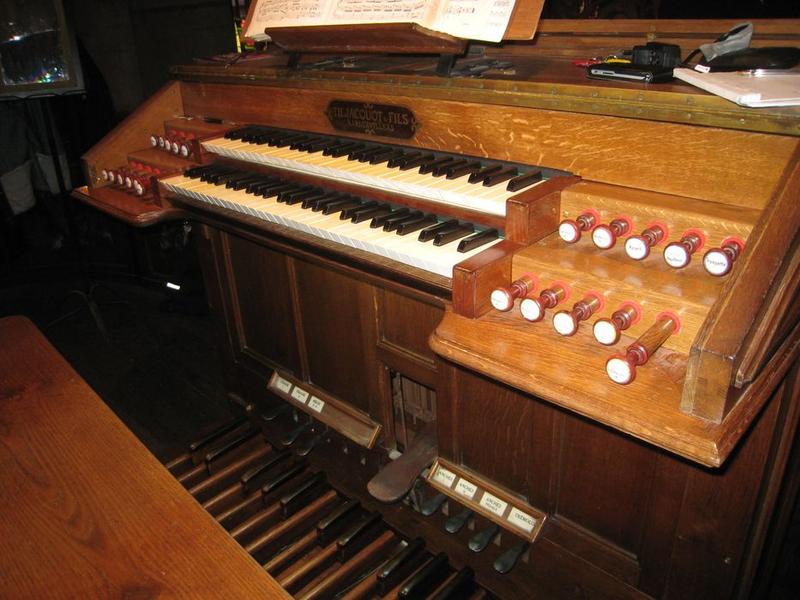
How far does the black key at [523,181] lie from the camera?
1506 mm

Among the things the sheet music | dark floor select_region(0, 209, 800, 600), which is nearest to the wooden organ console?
the sheet music

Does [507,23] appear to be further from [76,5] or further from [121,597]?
[76,5]

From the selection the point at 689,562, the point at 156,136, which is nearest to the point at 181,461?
the point at 156,136

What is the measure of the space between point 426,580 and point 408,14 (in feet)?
5.56

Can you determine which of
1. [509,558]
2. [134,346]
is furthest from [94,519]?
[134,346]

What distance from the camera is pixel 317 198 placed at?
6.37 ft

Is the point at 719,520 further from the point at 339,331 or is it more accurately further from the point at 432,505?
the point at 339,331

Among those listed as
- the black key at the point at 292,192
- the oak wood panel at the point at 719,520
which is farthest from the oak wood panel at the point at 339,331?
the oak wood panel at the point at 719,520

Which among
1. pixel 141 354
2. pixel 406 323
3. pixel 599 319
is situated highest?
pixel 599 319

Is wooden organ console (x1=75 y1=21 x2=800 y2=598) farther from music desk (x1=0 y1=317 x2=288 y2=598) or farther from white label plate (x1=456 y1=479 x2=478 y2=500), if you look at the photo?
music desk (x1=0 y1=317 x2=288 y2=598)

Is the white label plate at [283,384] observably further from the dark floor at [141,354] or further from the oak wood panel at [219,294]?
the dark floor at [141,354]

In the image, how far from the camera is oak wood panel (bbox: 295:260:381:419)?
2.26 m

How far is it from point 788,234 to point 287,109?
171 cm

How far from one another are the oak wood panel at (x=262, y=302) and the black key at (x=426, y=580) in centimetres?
102
